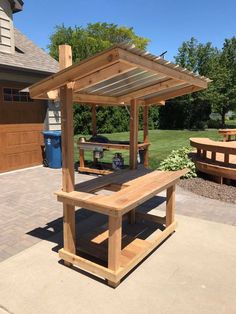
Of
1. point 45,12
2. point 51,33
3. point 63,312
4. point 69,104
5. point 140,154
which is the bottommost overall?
point 63,312

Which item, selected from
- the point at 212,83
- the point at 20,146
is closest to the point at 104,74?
the point at 20,146

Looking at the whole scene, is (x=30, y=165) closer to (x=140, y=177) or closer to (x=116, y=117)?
(x=140, y=177)

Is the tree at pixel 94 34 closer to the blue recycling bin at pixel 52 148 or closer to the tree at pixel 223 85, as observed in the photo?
the tree at pixel 223 85

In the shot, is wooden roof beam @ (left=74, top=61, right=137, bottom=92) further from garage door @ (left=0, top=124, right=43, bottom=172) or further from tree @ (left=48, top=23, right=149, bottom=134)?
tree @ (left=48, top=23, right=149, bottom=134)

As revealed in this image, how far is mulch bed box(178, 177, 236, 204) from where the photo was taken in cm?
664

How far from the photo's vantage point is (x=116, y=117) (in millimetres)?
22141

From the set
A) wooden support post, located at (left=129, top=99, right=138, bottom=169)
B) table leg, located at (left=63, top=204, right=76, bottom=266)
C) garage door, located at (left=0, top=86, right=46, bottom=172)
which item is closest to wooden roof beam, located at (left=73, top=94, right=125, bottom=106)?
wooden support post, located at (left=129, top=99, right=138, bottom=169)

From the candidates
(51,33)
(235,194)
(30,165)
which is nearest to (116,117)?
(30,165)

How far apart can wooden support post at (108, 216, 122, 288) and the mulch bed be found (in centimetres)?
394

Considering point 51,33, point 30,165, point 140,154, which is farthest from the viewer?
point 51,33

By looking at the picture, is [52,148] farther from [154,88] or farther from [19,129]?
[154,88]

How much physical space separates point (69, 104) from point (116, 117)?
18816 millimetres

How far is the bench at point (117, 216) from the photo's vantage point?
3273 millimetres

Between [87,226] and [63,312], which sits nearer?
[63,312]
